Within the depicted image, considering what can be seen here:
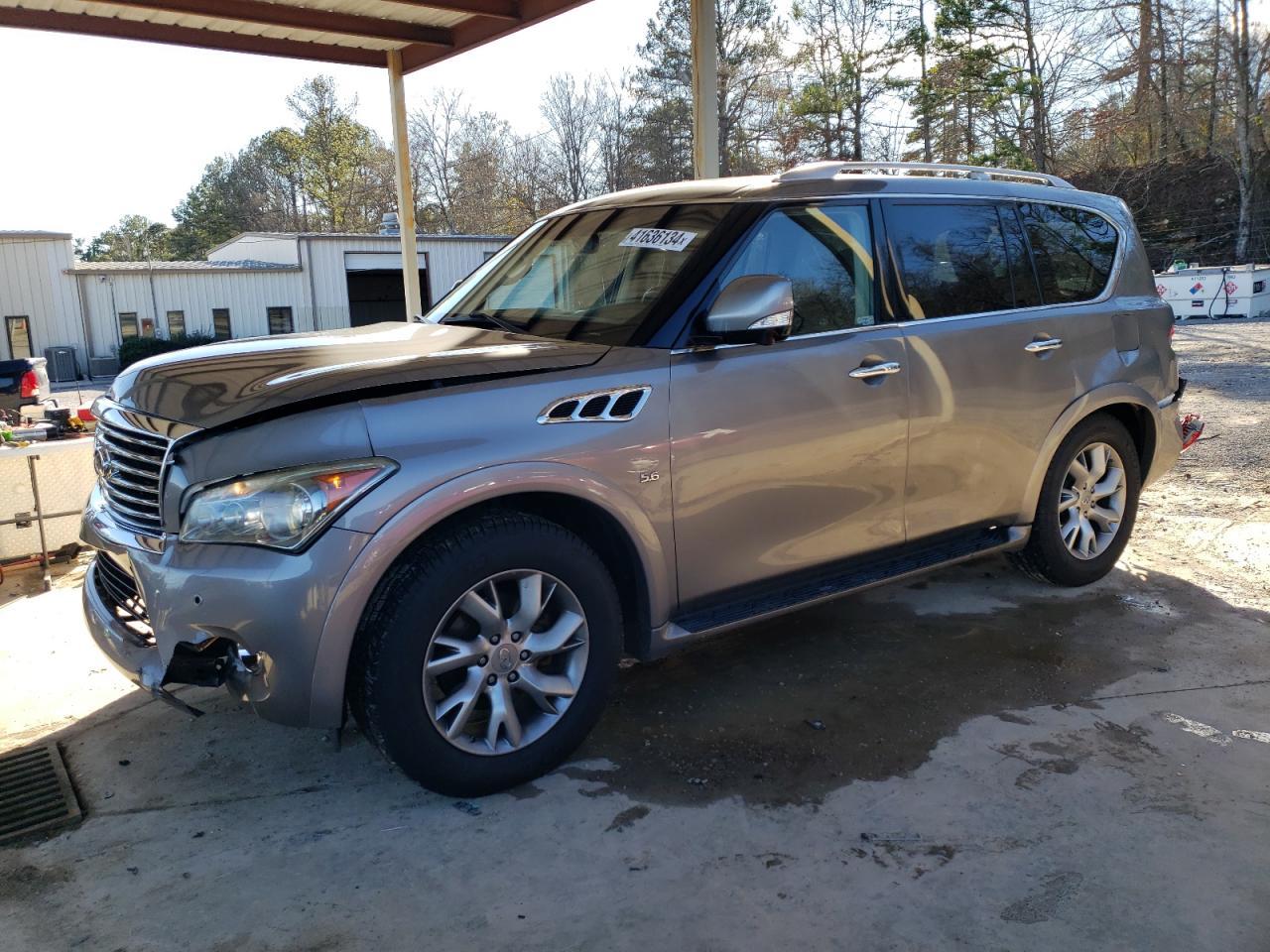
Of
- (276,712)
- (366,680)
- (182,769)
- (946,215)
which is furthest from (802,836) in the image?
(946,215)

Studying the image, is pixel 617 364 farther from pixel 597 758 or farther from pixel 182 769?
pixel 182 769

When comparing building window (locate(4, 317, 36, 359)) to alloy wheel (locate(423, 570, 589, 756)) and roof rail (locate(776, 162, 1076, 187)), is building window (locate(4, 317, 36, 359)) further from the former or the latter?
alloy wheel (locate(423, 570, 589, 756))

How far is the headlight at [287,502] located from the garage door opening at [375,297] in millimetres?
36411

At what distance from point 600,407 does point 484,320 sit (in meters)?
1.13

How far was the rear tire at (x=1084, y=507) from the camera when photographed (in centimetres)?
470

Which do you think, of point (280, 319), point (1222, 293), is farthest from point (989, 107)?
point (280, 319)

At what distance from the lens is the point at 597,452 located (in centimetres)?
309

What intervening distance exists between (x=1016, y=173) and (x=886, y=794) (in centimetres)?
322

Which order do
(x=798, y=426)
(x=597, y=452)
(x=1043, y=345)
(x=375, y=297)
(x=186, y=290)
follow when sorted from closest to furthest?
1. (x=597, y=452)
2. (x=798, y=426)
3. (x=1043, y=345)
4. (x=186, y=290)
5. (x=375, y=297)

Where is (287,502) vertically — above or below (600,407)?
below

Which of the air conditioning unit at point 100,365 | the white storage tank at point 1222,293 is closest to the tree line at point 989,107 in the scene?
the white storage tank at point 1222,293

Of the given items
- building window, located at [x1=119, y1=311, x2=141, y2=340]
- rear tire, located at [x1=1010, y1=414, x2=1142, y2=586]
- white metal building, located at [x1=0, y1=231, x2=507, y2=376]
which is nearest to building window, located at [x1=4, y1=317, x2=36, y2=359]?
white metal building, located at [x1=0, y1=231, x2=507, y2=376]

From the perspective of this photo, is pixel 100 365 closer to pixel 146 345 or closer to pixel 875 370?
pixel 146 345

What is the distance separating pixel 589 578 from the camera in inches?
123
